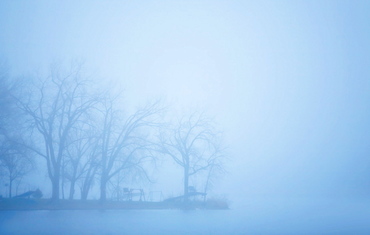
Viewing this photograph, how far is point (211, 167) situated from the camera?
115 feet

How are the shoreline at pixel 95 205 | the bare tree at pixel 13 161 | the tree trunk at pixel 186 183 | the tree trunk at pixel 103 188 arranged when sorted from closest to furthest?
the shoreline at pixel 95 205 → the bare tree at pixel 13 161 → the tree trunk at pixel 103 188 → the tree trunk at pixel 186 183

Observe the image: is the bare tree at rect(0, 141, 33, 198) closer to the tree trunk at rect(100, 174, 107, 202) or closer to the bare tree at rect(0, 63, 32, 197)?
the bare tree at rect(0, 63, 32, 197)

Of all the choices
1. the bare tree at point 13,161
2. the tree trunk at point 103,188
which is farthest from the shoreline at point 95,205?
the bare tree at point 13,161

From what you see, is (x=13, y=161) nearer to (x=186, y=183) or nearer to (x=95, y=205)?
(x=95, y=205)

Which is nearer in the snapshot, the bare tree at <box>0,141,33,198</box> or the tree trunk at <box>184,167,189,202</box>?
the bare tree at <box>0,141,33,198</box>

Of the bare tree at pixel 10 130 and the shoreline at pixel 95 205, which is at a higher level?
the bare tree at pixel 10 130

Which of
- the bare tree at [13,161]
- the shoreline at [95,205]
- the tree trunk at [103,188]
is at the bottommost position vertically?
the shoreline at [95,205]

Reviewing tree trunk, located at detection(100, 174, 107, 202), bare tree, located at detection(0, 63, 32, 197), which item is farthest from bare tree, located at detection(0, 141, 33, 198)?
tree trunk, located at detection(100, 174, 107, 202)

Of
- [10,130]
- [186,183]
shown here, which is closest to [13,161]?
[10,130]

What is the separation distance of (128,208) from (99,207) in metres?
2.75

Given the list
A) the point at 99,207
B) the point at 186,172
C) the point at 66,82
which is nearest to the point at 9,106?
the point at 66,82

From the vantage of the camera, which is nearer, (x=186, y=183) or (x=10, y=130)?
(x=10, y=130)

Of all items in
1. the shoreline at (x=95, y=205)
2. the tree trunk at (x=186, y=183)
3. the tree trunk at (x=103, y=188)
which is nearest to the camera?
the shoreline at (x=95, y=205)

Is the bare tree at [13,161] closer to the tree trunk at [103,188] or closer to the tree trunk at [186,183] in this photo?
the tree trunk at [103,188]
